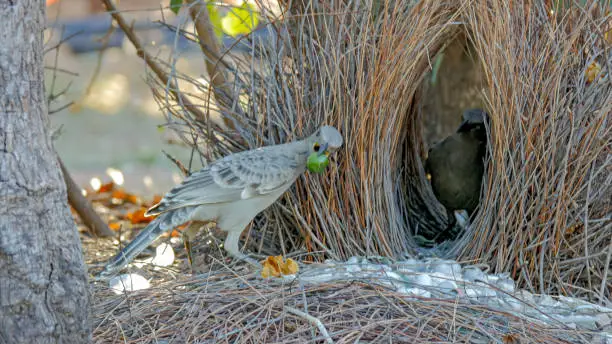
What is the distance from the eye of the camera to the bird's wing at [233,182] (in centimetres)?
359

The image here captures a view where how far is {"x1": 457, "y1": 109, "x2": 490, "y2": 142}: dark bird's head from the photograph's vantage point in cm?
442

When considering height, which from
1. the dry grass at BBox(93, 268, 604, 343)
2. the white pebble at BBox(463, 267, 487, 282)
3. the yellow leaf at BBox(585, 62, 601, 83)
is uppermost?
the yellow leaf at BBox(585, 62, 601, 83)

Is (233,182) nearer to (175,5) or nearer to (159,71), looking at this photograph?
(175,5)

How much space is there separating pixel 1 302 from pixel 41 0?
92 cm

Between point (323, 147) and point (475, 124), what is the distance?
4.07 ft

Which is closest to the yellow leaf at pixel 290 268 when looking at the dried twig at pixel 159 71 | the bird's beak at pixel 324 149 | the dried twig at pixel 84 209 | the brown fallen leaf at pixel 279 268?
the brown fallen leaf at pixel 279 268

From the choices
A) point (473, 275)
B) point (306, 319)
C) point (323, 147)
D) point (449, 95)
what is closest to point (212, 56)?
point (323, 147)

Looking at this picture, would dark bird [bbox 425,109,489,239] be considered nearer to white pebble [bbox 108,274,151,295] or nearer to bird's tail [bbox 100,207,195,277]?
bird's tail [bbox 100,207,195,277]

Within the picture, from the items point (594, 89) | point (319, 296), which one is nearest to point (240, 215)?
point (319, 296)

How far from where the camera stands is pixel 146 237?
360 centimetres

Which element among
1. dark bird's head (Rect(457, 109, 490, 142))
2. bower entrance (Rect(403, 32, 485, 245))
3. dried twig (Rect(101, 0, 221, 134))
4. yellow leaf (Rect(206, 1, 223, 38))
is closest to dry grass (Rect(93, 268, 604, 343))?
dried twig (Rect(101, 0, 221, 134))

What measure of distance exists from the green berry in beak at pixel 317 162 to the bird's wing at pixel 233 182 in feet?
0.36

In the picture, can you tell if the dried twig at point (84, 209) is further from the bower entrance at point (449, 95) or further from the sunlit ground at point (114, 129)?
the bower entrance at point (449, 95)

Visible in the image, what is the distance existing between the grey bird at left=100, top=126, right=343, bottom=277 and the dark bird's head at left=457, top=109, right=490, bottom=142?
1.13 meters
